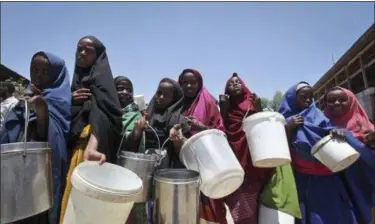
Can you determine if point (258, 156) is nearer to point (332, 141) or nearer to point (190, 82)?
point (332, 141)

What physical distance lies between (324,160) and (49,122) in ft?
6.22

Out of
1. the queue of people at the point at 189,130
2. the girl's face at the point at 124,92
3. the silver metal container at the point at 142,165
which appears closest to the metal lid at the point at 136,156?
the silver metal container at the point at 142,165

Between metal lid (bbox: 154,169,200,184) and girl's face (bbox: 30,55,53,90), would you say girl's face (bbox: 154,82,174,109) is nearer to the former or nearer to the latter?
metal lid (bbox: 154,169,200,184)

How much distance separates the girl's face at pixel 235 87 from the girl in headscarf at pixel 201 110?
0.20 meters

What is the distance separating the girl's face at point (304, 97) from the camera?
2498 millimetres

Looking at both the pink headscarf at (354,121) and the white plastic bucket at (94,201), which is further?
the pink headscarf at (354,121)

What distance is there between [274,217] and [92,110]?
5.22 ft

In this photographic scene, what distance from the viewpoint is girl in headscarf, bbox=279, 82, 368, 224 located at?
2305 millimetres

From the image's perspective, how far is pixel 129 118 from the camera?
2.24m

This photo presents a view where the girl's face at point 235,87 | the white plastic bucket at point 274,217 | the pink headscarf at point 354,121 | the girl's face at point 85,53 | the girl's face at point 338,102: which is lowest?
the white plastic bucket at point 274,217

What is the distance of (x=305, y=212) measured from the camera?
7.86 feet

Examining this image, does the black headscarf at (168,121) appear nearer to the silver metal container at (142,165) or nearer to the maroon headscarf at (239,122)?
the silver metal container at (142,165)

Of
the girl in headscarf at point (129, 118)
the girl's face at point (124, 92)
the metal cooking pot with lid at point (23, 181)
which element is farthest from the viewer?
the girl's face at point (124, 92)

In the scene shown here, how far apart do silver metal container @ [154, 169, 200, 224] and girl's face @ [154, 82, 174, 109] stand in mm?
734
